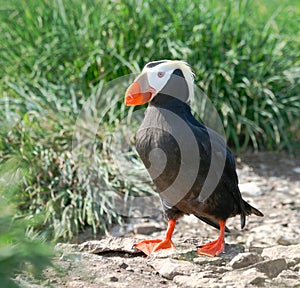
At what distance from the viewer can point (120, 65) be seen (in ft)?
20.6

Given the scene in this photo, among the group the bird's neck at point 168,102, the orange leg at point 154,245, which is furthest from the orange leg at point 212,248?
the bird's neck at point 168,102

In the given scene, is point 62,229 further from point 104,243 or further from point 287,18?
point 287,18

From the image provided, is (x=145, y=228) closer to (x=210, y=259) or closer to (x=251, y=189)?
(x=251, y=189)

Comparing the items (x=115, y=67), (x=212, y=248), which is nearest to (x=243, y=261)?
(x=212, y=248)

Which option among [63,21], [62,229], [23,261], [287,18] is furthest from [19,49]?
[23,261]

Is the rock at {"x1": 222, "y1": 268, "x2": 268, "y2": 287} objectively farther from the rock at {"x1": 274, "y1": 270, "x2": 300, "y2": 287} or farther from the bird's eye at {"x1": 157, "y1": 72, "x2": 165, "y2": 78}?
the bird's eye at {"x1": 157, "y1": 72, "x2": 165, "y2": 78}

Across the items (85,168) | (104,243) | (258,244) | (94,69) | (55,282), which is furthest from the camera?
(94,69)

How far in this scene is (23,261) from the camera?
1.98 m

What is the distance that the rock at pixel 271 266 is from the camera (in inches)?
129

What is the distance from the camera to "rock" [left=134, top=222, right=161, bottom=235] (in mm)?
5343

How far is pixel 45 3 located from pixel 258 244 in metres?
3.25

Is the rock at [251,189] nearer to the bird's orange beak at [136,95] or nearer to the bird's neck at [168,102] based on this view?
the bird's neck at [168,102]

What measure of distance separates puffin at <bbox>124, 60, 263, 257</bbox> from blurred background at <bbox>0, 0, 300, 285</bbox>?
165cm

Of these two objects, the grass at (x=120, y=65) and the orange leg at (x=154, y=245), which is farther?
the grass at (x=120, y=65)
